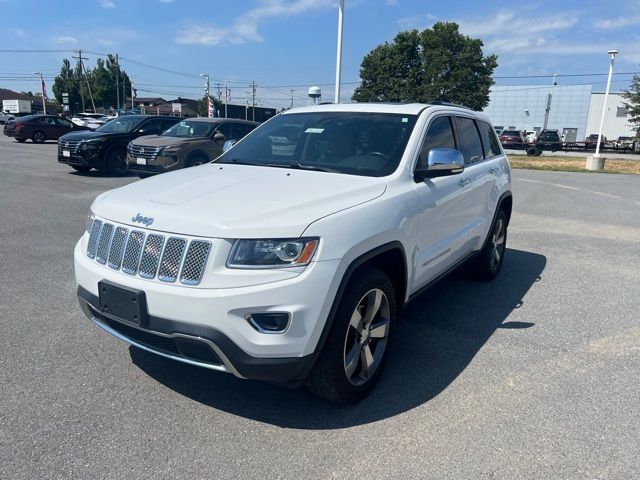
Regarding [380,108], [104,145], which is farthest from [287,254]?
[104,145]

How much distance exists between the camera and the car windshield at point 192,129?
12312 millimetres

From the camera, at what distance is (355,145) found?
3895mm

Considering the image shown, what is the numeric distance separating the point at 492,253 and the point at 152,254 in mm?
3984

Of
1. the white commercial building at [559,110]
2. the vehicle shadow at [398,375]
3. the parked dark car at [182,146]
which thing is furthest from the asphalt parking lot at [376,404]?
the white commercial building at [559,110]

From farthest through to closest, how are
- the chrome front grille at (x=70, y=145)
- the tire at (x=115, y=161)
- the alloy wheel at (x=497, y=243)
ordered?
the tire at (x=115, y=161) < the chrome front grille at (x=70, y=145) < the alloy wheel at (x=497, y=243)

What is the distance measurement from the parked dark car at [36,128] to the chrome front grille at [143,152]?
52.3ft

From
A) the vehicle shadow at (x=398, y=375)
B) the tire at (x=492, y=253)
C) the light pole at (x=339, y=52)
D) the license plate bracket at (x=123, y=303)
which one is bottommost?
the vehicle shadow at (x=398, y=375)

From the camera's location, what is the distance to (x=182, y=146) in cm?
1155

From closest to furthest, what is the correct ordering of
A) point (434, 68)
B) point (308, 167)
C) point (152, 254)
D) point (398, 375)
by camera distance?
point (152, 254)
point (398, 375)
point (308, 167)
point (434, 68)

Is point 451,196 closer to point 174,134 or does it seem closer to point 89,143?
point 174,134

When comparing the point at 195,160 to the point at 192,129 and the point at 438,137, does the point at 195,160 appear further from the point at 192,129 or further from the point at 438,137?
the point at 438,137

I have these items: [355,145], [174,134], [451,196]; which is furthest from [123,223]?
[174,134]

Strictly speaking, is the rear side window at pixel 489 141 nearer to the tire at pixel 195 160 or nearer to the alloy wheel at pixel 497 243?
the alloy wheel at pixel 497 243

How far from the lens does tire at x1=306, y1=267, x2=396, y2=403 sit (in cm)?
279
